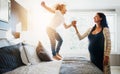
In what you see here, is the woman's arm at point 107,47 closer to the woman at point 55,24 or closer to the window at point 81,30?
the woman at point 55,24

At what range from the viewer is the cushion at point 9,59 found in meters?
2.11

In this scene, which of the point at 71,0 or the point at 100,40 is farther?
the point at 71,0

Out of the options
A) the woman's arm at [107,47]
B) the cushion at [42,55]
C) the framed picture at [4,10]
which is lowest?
the cushion at [42,55]

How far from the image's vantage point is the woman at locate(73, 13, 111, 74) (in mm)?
2189

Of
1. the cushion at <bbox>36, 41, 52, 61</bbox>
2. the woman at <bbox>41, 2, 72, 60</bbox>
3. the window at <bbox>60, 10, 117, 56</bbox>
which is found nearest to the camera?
the cushion at <bbox>36, 41, 52, 61</bbox>

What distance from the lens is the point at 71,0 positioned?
4.62 meters

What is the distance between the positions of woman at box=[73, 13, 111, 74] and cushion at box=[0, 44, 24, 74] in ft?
3.66

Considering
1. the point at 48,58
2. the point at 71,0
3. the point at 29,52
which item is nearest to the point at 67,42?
the point at 71,0

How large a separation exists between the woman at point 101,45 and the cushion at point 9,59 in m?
1.12

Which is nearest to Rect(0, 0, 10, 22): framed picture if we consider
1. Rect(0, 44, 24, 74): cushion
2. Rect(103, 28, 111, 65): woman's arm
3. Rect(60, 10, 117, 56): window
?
Rect(0, 44, 24, 74): cushion

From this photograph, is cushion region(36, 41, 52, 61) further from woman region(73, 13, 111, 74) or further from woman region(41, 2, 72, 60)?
woman region(73, 13, 111, 74)

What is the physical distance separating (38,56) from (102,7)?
3073 mm

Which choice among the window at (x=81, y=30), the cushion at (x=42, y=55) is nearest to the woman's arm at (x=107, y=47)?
the cushion at (x=42, y=55)

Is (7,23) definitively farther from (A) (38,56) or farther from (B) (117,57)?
(B) (117,57)
